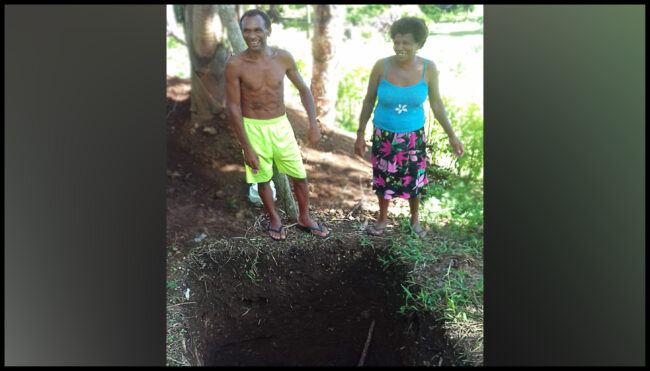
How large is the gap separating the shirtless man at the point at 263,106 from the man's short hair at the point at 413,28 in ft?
2.00

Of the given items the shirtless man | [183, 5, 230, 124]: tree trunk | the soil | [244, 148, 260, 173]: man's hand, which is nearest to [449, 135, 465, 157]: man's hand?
the soil

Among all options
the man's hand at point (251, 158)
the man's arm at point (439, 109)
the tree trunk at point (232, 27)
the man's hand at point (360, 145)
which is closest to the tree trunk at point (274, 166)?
the tree trunk at point (232, 27)

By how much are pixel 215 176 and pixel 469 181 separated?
1547 mm

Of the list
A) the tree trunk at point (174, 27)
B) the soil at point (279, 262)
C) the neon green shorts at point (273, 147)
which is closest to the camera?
the neon green shorts at point (273, 147)

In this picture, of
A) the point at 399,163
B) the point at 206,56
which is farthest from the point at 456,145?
the point at 206,56

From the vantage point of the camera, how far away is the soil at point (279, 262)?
3875mm

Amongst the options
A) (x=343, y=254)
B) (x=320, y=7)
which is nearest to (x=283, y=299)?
(x=343, y=254)

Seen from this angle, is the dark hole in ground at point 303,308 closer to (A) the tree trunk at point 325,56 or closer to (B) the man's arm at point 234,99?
(B) the man's arm at point 234,99

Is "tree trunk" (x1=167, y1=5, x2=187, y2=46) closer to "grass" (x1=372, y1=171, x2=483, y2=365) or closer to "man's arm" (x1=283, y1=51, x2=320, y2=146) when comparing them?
"man's arm" (x1=283, y1=51, x2=320, y2=146)

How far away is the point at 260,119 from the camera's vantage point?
3.63 m

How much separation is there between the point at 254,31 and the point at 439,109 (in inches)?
44.7

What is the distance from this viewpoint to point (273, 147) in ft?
12.3

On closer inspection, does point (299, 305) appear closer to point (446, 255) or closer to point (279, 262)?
point (279, 262)

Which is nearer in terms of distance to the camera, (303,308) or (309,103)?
(309,103)
